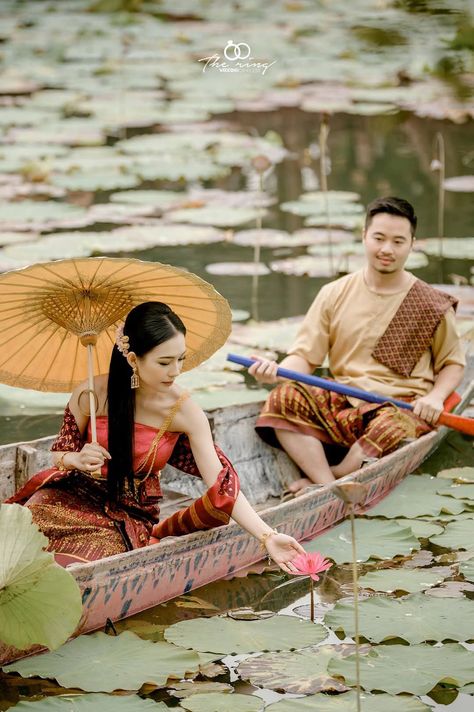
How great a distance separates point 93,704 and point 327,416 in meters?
1.79

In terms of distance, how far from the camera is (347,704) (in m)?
2.95

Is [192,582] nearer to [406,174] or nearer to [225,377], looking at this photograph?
[225,377]

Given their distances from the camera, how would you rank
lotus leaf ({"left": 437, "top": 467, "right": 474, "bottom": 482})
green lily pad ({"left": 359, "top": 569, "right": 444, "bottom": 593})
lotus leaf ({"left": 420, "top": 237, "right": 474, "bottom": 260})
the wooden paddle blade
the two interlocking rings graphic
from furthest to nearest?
1. the two interlocking rings graphic
2. lotus leaf ({"left": 420, "top": 237, "right": 474, "bottom": 260})
3. lotus leaf ({"left": 437, "top": 467, "right": 474, "bottom": 482})
4. the wooden paddle blade
5. green lily pad ({"left": 359, "top": 569, "right": 444, "bottom": 593})

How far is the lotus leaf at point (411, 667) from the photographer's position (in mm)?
3047

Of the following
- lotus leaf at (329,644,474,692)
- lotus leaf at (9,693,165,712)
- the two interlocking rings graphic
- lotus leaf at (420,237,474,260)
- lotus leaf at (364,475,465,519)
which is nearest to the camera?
lotus leaf at (9,693,165,712)

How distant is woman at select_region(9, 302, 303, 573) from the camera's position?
134 inches

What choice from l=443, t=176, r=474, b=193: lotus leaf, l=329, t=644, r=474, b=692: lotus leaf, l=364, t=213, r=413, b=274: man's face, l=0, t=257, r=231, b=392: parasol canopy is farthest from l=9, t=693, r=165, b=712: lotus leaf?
l=443, t=176, r=474, b=193: lotus leaf

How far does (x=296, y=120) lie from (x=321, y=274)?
4.63m

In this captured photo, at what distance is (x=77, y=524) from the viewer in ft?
11.5

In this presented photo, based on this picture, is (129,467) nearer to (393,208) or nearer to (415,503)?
(415,503)

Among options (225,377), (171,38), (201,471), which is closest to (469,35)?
(171,38)

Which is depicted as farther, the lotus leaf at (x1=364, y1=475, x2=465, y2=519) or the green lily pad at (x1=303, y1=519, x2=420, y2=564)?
the lotus leaf at (x1=364, y1=475, x2=465, y2=519)

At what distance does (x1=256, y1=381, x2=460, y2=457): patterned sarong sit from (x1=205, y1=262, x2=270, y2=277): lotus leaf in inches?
93.5

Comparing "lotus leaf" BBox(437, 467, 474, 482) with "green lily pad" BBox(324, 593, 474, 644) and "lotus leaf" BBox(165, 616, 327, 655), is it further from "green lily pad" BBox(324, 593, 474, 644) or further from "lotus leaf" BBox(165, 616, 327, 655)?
"lotus leaf" BBox(165, 616, 327, 655)
